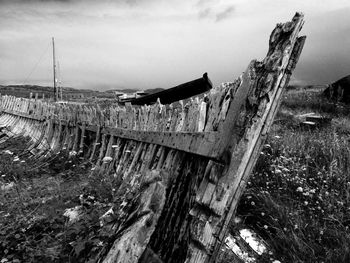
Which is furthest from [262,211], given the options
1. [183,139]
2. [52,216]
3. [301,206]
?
[52,216]

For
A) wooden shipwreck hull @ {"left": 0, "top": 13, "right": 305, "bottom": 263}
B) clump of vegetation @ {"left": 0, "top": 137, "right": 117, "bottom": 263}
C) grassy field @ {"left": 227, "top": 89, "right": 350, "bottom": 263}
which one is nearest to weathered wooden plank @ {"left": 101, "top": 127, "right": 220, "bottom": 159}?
wooden shipwreck hull @ {"left": 0, "top": 13, "right": 305, "bottom": 263}

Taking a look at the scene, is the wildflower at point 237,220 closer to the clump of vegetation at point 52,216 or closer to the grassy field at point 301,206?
the grassy field at point 301,206

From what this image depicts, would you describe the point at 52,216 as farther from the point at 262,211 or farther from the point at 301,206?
the point at 301,206

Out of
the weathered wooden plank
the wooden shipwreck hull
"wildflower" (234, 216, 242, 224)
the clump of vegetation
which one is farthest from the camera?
"wildflower" (234, 216, 242, 224)

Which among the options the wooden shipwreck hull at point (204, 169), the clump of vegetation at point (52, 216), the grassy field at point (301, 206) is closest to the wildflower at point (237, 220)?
the grassy field at point (301, 206)

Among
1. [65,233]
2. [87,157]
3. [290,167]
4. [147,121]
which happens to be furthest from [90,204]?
[290,167]

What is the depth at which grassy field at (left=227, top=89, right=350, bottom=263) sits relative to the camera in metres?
3.13

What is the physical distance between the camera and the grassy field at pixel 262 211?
3.08 m

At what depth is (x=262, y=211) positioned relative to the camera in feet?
12.7

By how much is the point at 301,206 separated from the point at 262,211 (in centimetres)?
50

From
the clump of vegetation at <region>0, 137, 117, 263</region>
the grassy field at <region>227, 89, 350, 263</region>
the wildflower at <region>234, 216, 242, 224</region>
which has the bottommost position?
the clump of vegetation at <region>0, 137, 117, 263</region>

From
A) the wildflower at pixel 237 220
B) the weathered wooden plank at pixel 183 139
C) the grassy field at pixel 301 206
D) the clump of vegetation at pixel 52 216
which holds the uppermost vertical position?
the weathered wooden plank at pixel 183 139

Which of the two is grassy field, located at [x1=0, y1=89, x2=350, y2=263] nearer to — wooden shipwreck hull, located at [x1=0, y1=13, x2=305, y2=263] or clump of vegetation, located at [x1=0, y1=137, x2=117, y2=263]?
clump of vegetation, located at [x1=0, y1=137, x2=117, y2=263]

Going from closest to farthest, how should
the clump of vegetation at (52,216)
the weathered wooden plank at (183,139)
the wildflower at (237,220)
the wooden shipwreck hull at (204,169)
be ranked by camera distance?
the wooden shipwreck hull at (204,169)
the weathered wooden plank at (183,139)
the clump of vegetation at (52,216)
the wildflower at (237,220)
